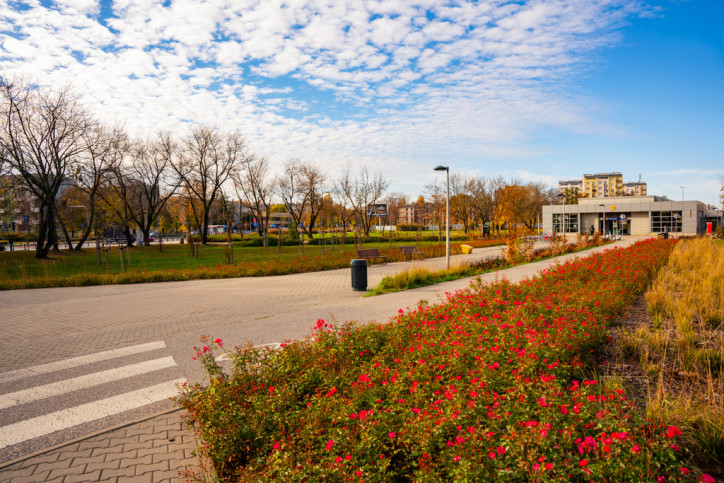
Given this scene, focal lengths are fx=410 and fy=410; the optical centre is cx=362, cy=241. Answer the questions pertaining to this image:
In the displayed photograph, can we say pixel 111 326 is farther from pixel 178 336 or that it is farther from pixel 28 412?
pixel 28 412

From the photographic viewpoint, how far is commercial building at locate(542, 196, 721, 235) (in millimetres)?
52781

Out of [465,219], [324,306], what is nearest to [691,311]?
[324,306]

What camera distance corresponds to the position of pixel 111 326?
27.3 feet

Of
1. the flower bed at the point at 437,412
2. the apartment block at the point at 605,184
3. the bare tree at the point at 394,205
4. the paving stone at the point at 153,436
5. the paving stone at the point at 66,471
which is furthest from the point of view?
the apartment block at the point at 605,184

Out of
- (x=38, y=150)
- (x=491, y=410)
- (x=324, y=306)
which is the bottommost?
(x=324, y=306)

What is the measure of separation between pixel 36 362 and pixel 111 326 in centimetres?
222

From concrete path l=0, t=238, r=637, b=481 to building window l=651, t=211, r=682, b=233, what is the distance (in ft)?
174

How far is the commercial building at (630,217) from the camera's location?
173 ft

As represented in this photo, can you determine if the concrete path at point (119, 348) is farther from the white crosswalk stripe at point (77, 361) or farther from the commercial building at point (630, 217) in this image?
the commercial building at point (630, 217)

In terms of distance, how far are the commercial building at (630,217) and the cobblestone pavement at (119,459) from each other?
5303 cm

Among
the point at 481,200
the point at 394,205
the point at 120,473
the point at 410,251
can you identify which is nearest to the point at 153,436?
the point at 120,473

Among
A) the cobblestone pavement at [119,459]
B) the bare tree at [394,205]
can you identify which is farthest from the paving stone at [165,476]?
the bare tree at [394,205]

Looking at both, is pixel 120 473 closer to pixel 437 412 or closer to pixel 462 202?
pixel 437 412

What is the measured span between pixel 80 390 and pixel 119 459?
208 centimetres
